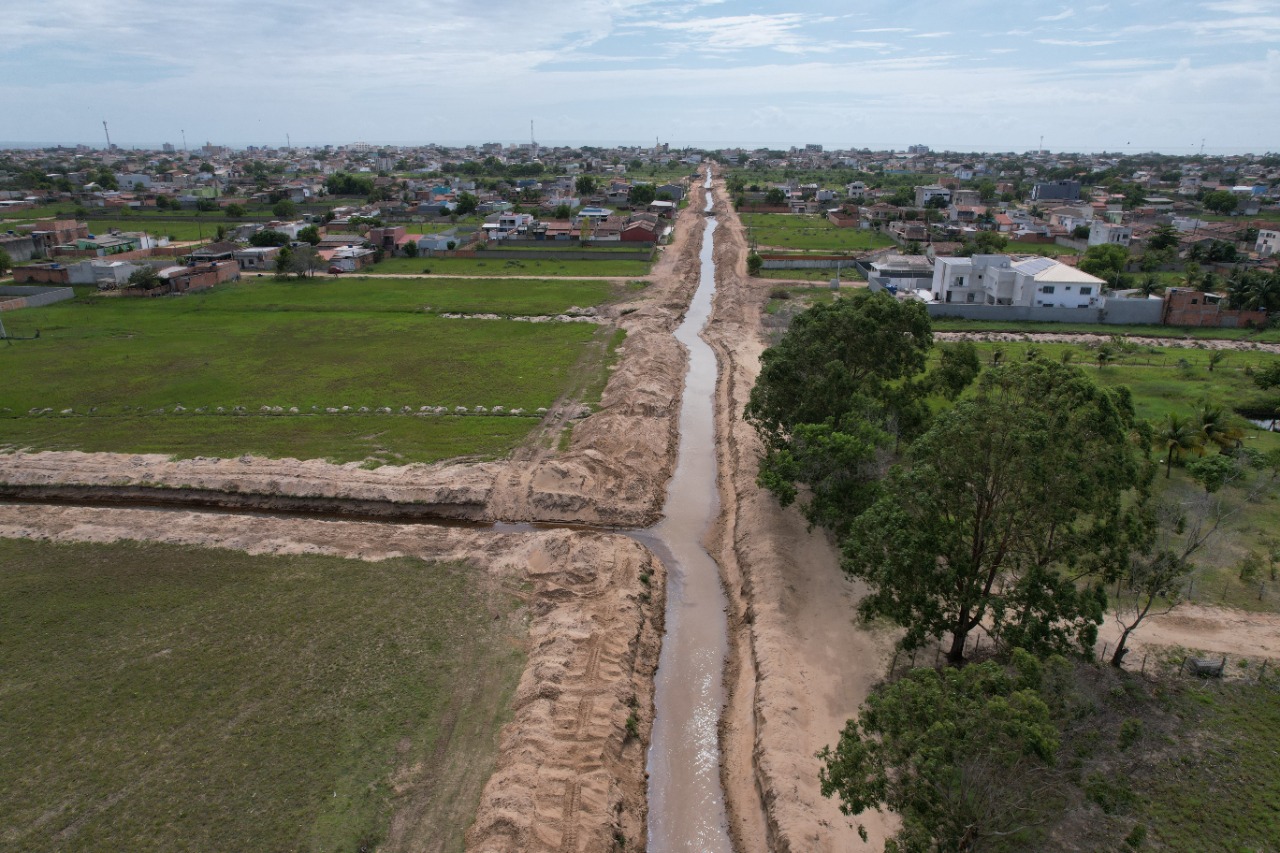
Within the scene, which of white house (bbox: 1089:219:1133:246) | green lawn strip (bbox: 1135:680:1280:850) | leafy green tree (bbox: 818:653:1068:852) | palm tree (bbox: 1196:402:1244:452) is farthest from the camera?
white house (bbox: 1089:219:1133:246)

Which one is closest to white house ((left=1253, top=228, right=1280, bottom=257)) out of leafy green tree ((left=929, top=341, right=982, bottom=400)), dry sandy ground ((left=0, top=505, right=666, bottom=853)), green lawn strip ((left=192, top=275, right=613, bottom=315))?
leafy green tree ((left=929, top=341, right=982, bottom=400))

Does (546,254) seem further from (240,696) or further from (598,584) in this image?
(240,696)

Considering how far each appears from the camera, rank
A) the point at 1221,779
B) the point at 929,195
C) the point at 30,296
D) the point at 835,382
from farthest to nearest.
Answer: the point at 929,195 → the point at 30,296 → the point at 835,382 → the point at 1221,779

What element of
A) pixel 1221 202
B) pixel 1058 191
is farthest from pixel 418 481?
pixel 1058 191

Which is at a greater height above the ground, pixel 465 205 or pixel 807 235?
pixel 465 205

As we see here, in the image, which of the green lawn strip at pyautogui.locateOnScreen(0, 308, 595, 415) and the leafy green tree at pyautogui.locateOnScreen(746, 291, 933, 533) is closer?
the leafy green tree at pyautogui.locateOnScreen(746, 291, 933, 533)

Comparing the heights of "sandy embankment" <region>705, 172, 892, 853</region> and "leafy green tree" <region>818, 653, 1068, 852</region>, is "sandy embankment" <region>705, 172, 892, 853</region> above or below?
Answer: below

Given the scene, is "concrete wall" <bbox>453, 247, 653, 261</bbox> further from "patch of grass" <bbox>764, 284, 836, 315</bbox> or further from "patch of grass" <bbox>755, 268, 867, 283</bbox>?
"patch of grass" <bbox>764, 284, 836, 315</bbox>
